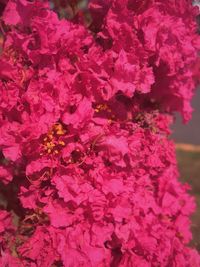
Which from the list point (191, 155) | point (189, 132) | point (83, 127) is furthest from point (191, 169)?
point (83, 127)

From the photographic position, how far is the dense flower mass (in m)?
1.57

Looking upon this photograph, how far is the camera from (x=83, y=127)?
62.4 inches

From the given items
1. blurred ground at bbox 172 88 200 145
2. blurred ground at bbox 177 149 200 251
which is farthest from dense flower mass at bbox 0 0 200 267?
blurred ground at bbox 172 88 200 145

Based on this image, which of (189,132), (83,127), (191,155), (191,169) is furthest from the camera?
(189,132)

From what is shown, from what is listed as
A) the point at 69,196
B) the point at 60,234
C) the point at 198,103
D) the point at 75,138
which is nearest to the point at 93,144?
the point at 75,138

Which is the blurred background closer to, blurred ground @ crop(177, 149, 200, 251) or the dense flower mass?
blurred ground @ crop(177, 149, 200, 251)

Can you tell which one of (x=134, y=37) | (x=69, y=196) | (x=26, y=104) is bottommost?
(x=69, y=196)

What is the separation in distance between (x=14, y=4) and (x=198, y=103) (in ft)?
21.9

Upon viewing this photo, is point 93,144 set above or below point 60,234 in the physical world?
above

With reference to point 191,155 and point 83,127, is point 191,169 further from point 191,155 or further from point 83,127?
point 83,127

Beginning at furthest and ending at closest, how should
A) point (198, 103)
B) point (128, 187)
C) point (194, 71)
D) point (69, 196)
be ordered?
1. point (198, 103)
2. point (194, 71)
3. point (128, 187)
4. point (69, 196)

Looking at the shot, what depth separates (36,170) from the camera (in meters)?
1.57

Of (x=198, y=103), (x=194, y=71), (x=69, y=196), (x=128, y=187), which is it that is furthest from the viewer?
(x=198, y=103)

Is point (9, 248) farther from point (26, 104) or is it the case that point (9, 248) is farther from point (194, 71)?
point (194, 71)
